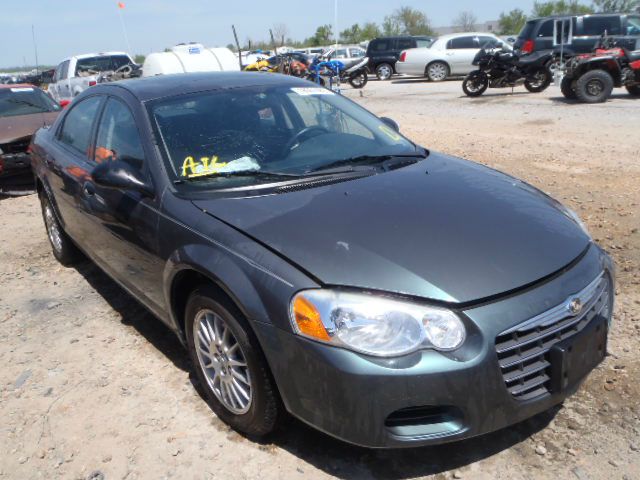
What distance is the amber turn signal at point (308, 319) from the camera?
210cm

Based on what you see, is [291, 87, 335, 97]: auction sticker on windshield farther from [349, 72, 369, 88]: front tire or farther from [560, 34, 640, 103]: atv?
[349, 72, 369, 88]: front tire

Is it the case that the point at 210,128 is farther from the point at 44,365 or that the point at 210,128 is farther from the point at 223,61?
the point at 223,61

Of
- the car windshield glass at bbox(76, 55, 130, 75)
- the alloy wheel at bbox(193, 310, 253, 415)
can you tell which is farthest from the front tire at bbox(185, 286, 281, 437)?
the car windshield glass at bbox(76, 55, 130, 75)

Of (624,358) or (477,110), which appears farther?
(477,110)

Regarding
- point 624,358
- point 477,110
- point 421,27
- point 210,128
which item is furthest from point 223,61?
point 421,27

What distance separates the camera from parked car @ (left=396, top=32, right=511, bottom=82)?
2164 centimetres

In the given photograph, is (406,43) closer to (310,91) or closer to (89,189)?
(310,91)

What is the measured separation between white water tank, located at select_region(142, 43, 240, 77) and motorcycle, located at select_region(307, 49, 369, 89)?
3.67 metres

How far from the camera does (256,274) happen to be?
2.30 m

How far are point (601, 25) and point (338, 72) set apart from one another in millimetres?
7938

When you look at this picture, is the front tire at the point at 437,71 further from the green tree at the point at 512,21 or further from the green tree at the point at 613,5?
the green tree at the point at 512,21

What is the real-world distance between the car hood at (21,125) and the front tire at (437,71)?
1650 centimetres

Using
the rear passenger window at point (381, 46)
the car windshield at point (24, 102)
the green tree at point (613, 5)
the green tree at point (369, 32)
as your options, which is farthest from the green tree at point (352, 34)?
the car windshield at point (24, 102)

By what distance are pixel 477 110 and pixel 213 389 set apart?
1155 cm
